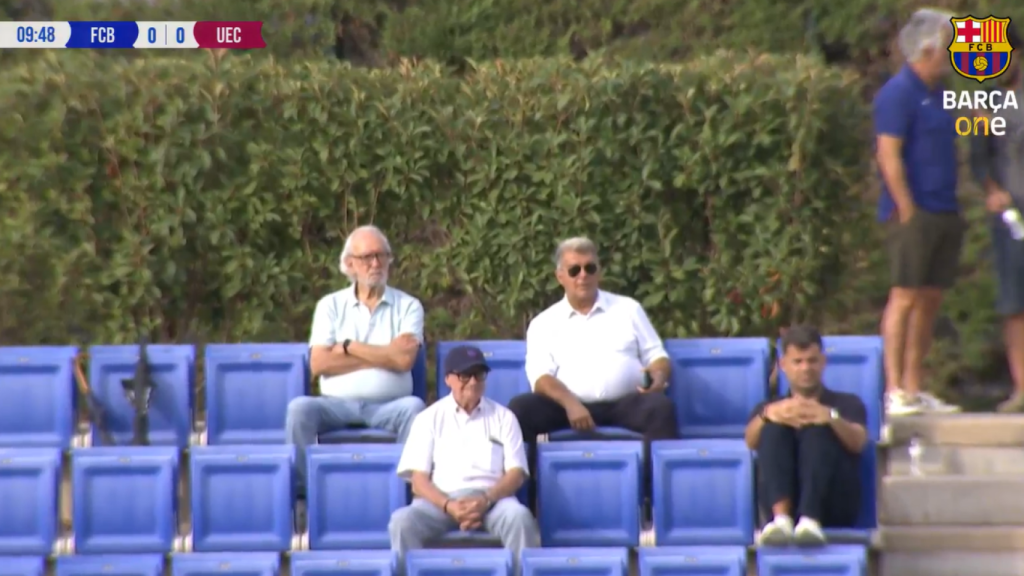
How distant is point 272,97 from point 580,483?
289 cm

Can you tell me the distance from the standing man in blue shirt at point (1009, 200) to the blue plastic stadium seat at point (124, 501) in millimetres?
3426

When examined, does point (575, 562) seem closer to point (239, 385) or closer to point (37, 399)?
point (239, 385)

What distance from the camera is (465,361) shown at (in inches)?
250

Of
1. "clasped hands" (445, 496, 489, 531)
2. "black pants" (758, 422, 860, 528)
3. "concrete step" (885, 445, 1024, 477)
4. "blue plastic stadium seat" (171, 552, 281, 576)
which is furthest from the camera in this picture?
"concrete step" (885, 445, 1024, 477)

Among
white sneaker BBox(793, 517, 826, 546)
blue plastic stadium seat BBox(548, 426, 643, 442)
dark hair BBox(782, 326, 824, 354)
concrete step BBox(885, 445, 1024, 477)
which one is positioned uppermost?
dark hair BBox(782, 326, 824, 354)

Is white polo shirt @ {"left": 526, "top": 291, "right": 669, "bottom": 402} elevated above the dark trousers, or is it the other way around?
white polo shirt @ {"left": 526, "top": 291, "right": 669, "bottom": 402}

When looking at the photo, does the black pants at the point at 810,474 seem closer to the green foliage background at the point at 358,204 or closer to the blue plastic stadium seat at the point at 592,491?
the blue plastic stadium seat at the point at 592,491

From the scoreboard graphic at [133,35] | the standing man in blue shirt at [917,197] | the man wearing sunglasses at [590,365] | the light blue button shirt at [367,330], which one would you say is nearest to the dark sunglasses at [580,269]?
the man wearing sunglasses at [590,365]

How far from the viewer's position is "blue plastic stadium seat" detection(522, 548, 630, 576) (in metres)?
5.61

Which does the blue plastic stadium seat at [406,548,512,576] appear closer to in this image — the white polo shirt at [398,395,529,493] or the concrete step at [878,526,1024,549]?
the white polo shirt at [398,395,529,493]

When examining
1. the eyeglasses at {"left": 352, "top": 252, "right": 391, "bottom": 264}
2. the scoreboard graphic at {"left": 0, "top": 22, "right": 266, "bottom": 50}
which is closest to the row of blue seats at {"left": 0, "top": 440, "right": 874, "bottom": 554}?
the eyeglasses at {"left": 352, "top": 252, "right": 391, "bottom": 264}

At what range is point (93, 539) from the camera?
20.6 feet

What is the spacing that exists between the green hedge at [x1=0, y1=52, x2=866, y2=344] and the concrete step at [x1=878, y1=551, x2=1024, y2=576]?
1896mm

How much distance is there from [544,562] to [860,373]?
1.87 metres
